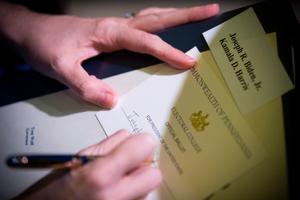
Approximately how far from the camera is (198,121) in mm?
522

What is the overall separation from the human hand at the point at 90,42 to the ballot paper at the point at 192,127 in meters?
0.03

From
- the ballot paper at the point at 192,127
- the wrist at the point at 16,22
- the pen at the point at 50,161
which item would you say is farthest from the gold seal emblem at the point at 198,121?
the wrist at the point at 16,22

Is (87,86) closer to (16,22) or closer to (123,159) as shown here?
(123,159)

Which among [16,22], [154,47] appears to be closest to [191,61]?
[154,47]

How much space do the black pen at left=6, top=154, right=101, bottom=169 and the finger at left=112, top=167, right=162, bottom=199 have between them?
5 centimetres

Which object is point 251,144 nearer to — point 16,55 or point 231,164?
point 231,164

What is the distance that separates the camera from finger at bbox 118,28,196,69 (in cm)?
53

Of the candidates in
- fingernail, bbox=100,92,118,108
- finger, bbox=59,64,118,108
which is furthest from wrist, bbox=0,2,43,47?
fingernail, bbox=100,92,118,108

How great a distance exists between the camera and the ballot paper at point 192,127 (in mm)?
508

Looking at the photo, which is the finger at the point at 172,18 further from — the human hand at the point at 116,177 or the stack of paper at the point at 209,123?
the human hand at the point at 116,177

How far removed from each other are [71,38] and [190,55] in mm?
279

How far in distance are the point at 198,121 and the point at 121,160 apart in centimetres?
18

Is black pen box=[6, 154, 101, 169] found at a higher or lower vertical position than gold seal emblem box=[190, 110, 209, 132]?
higher

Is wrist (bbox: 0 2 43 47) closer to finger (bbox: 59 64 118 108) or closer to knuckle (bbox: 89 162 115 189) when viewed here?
finger (bbox: 59 64 118 108)
